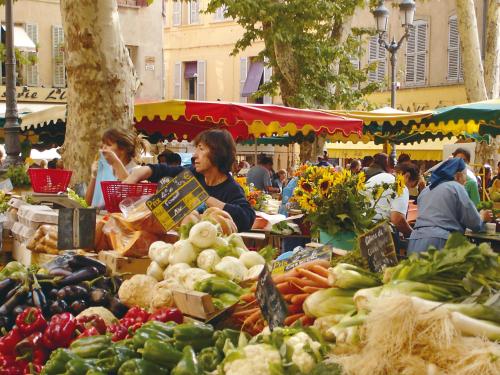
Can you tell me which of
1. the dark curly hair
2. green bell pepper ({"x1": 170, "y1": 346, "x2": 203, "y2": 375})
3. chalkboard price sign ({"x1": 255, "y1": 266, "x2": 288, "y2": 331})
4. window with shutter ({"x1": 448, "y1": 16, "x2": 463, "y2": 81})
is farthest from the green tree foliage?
green bell pepper ({"x1": 170, "y1": 346, "x2": 203, "y2": 375})

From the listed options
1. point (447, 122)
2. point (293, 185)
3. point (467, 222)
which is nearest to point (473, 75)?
point (447, 122)

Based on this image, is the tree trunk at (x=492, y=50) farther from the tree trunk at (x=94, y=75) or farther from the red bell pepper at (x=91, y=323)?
the red bell pepper at (x=91, y=323)

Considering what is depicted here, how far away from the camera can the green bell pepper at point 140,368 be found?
2588mm

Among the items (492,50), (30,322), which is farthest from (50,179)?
(492,50)

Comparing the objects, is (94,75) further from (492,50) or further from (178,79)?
(178,79)

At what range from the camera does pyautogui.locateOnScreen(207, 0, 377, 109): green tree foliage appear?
1576 cm

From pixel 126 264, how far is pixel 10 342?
1.02 meters

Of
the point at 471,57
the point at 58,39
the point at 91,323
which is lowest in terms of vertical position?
the point at 91,323

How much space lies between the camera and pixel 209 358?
2668mm

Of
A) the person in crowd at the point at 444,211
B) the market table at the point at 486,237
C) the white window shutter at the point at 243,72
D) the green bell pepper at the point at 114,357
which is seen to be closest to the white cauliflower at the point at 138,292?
the green bell pepper at the point at 114,357

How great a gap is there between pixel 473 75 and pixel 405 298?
16.7 meters

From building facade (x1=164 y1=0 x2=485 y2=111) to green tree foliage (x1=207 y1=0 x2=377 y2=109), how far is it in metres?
8.49

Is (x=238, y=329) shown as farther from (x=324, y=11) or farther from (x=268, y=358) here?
(x=324, y=11)

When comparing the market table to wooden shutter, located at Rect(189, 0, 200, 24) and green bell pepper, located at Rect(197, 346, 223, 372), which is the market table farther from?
wooden shutter, located at Rect(189, 0, 200, 24)
